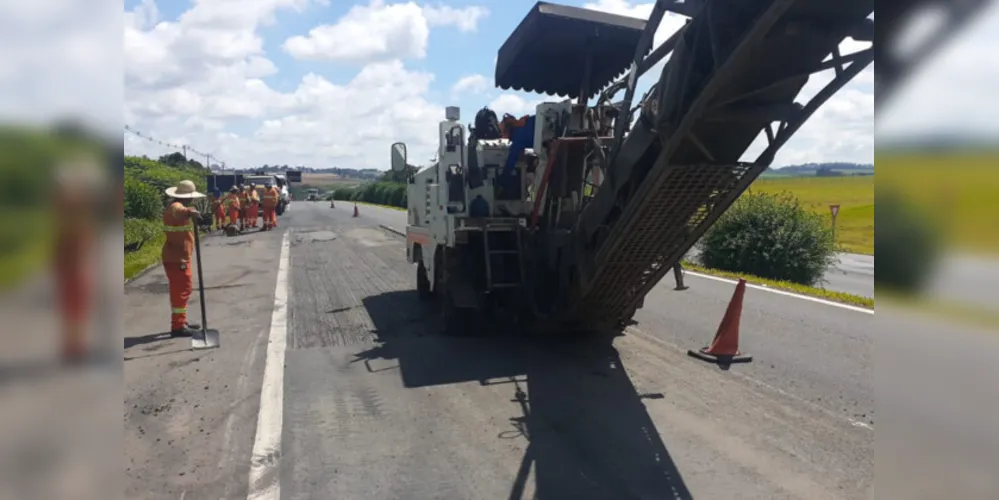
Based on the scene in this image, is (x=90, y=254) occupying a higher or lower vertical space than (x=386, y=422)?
higher

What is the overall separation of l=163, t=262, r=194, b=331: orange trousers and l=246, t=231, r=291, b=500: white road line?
1.11 m

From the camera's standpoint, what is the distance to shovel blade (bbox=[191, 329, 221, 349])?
8.35 metres

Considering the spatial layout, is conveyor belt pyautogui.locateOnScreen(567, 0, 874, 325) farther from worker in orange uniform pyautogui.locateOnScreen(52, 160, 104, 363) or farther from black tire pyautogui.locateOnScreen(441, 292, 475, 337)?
worker in orange uniform pyautogui.locateOnScreen(52, 160, 104, 363)

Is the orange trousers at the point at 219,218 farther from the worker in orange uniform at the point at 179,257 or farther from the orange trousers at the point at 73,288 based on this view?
the orange trousers at the point at 73,288

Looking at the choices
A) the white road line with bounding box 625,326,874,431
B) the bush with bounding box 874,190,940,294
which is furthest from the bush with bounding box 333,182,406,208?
the bush with bounding box 874,190,940,294

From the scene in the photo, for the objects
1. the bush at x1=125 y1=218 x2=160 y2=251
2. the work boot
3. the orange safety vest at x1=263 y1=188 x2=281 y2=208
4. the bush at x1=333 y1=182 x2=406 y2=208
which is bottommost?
the work boot

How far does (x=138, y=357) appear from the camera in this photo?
26.2ft

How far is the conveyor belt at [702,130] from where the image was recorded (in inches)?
169

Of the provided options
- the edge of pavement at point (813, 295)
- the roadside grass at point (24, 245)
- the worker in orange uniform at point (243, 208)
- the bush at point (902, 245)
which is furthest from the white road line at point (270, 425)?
the worker in orange uniform at point (243, 208)

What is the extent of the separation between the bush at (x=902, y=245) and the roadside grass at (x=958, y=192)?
0.07 feet

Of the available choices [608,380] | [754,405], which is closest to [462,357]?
[608,380]

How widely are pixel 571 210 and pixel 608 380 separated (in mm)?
2033

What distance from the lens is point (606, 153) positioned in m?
6.94

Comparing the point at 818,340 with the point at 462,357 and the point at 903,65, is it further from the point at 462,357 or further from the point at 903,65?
the point at 903,65
